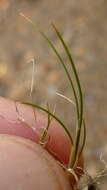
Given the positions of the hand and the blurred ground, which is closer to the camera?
the hand

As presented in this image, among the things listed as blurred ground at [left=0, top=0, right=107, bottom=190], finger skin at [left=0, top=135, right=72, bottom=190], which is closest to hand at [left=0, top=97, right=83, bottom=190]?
finger skin at [left=0, top=135, right=72, bottom=190]

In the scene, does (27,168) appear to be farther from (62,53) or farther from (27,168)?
(62,53)

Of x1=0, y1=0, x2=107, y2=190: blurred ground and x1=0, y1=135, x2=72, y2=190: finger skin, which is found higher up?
x1=0, y1=0, x2=107, y2=190: blurred ground

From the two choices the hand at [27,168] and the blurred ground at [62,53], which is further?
the blurred ground at [62,53]

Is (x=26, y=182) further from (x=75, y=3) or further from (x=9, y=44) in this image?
(x=75, y=3)

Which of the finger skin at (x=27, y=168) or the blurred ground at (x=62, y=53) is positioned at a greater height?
the blurred ground at (x=62, y=53)

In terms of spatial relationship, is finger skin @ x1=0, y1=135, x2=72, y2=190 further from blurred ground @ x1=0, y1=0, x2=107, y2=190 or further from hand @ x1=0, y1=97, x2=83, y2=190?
blurred ground @ x1=0, y1=0, x2=107, y2=190

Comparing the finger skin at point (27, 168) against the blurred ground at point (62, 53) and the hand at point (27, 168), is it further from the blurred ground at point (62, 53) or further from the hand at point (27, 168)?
the blurred ground at point (62, 53)

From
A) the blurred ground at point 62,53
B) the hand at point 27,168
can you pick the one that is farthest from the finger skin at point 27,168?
the blurred ground at point 62,53
